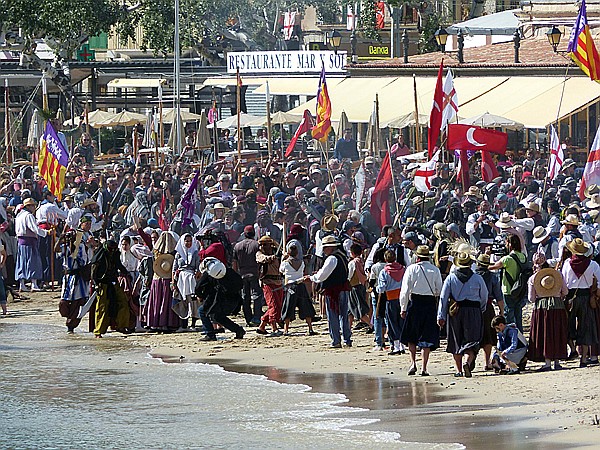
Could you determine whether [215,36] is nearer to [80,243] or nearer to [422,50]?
[422,50]

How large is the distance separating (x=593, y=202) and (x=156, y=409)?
28.1 ft

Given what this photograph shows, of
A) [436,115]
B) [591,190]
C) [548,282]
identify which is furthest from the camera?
[436,115]

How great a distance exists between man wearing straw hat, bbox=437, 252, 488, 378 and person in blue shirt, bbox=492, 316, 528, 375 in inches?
11.7

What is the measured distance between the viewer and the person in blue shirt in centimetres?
1529

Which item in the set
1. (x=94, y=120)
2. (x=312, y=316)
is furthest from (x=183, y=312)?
(x=94, y=120)

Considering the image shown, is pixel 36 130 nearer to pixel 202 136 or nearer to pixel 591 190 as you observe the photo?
pixel 202 136

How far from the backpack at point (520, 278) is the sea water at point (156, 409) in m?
2.68

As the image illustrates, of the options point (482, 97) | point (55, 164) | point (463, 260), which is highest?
point (482, 97)

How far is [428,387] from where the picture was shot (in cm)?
1488

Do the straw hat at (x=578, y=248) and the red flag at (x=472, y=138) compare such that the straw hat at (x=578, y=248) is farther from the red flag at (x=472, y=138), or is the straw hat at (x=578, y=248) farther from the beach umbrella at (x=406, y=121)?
the beach umbrella at (x=406, y=121)

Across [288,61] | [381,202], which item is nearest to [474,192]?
[381,202]

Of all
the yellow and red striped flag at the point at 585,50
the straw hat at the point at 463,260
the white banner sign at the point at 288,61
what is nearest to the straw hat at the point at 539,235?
the straw hat at the point at 463,260

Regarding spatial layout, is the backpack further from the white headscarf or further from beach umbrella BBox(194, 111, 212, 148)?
beach umbrella BBox(194, 111, 212, 148)

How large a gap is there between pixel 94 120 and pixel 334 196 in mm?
21597
